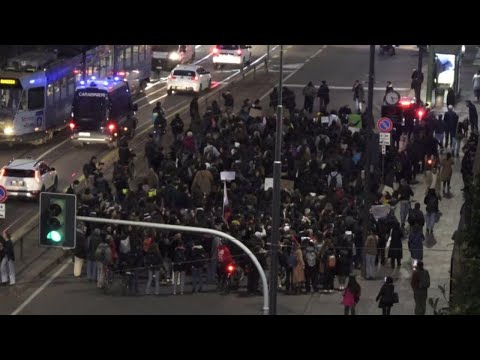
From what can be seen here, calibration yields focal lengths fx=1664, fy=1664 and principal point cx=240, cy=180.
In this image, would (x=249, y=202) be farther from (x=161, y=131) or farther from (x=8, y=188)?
(x=161, y=131)

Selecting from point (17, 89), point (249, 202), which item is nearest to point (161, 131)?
point (17, 89)

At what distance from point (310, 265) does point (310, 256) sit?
8.2 inches

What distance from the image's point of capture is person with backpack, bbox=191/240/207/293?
33656mm

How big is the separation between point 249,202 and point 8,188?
727 cm

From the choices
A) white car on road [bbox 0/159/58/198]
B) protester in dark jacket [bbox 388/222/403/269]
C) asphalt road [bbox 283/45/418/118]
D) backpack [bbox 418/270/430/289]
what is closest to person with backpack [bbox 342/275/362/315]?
backpack [bbox 418/270/430/289]

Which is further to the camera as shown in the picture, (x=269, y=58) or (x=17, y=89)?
(x=269, y=58)

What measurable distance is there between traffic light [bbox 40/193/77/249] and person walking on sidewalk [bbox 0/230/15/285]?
29.2 ft

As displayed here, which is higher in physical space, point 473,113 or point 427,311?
point 473,113

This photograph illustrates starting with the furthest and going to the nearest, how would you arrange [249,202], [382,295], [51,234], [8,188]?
[8,188]
[249,202]
[382,295]
[51,234]

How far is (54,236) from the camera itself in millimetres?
25609

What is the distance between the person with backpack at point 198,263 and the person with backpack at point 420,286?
4450mm

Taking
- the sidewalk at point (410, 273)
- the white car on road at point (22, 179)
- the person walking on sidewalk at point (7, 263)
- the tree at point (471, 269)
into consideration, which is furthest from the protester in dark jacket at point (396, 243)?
the tree at point (471, 269)

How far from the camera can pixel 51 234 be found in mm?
25609

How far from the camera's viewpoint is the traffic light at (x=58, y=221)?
25.5 m
